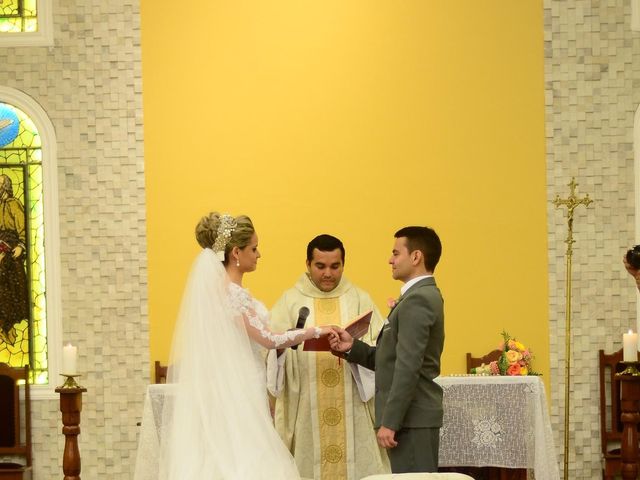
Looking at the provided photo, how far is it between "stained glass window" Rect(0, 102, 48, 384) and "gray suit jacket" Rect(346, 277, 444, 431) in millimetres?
3899

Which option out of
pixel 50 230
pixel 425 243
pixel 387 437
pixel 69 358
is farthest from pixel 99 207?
pixel 387 437

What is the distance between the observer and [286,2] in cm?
800

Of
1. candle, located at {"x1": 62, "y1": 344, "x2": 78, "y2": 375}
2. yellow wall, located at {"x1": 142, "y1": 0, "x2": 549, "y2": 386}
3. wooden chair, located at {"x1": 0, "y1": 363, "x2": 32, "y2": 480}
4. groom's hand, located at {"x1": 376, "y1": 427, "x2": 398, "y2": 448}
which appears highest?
yellow wall, located at {"x1": 142, "y1": 0, "x2": 549, "y2": 386}

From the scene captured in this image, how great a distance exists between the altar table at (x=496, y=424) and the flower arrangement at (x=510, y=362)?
1.76 feet

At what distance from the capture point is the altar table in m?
6.50

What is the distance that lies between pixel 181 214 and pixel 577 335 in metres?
3.14

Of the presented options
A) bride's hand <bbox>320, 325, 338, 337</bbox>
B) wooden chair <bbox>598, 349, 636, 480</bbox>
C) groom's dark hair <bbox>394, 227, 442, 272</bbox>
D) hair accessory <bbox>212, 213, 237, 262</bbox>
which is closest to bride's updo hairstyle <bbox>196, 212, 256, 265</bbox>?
hair accessory <bbox>212, 213, 237, 262</bbox>

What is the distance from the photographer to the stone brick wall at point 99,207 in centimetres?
791

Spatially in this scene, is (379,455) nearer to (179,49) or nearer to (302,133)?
(302,133)

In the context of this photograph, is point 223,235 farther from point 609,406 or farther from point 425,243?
point 609,406

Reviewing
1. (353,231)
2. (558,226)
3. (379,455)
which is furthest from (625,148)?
(379,455)

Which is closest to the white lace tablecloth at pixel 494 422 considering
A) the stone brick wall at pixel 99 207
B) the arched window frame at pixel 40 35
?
the stone brick wall at pixel 99 207

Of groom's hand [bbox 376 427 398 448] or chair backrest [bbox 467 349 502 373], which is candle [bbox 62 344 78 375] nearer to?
groom's hand [bbox 376 427 398 448]

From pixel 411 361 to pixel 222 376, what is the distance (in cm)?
87
